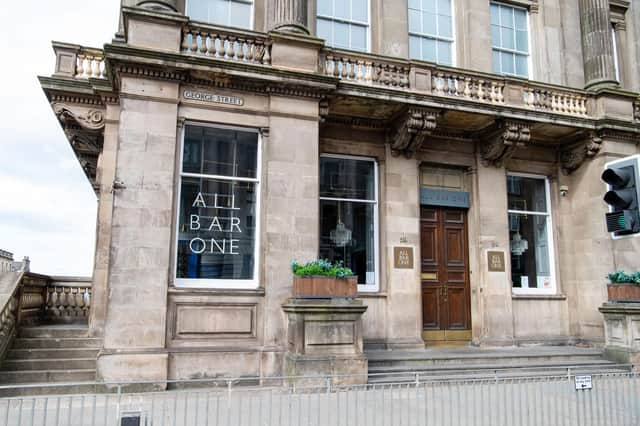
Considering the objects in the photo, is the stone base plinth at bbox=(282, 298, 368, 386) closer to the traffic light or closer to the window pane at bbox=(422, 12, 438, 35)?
the traffic light

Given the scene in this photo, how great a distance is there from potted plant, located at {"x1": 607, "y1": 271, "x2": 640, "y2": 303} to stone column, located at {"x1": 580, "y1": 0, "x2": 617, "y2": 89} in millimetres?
5697

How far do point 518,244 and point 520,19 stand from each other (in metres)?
7.28

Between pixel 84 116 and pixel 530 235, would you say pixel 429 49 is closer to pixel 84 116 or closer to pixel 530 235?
pixel 530 235

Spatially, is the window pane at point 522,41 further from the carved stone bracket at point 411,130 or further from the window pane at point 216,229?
the window pane at point 216,229

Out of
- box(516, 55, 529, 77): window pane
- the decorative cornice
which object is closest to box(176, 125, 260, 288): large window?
the decorative cornice

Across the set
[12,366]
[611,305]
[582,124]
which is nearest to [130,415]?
[12,366]

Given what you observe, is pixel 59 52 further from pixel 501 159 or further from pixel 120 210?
pixel 501 159

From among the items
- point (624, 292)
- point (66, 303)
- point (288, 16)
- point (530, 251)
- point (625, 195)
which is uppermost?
point (288, 16)

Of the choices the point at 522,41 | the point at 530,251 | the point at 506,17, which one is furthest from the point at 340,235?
the point at 506,17

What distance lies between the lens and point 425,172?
14.1 m

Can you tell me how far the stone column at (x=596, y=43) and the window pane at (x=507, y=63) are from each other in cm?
218

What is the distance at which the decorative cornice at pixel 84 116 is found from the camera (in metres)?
12.8

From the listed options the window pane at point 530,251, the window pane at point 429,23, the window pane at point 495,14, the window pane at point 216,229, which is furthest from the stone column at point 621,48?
the window pane at point 216,229

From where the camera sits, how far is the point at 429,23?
1528 centimetres
